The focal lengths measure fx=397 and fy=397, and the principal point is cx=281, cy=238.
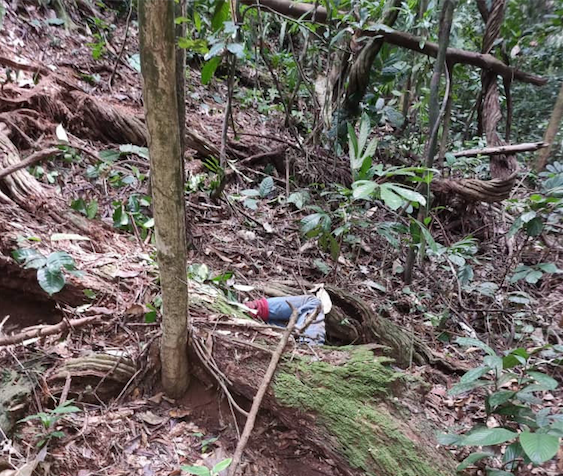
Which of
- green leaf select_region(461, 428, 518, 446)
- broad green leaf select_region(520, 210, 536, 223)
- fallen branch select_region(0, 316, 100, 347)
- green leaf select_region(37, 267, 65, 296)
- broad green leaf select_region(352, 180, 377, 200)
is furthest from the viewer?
broad green leaf select_region(520, 210, 536, 223)

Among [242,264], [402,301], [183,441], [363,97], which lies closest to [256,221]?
[242,264]

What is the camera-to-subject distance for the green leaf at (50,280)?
6.69 ft

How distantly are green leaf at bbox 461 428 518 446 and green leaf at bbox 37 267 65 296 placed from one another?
203 cm

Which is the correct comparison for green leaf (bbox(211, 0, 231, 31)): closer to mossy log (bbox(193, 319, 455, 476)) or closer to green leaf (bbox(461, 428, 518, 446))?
mossy log (bbox(193, 319, 455, 476))

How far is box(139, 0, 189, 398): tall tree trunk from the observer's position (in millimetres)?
1284

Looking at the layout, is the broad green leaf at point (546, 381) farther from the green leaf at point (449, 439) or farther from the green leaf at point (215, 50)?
the green leaf at point (215, 50)

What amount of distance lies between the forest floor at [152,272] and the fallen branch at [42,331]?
5.1 inches

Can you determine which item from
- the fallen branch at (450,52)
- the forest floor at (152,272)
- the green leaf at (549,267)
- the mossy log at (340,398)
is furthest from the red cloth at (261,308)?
the fallen branch at (450,52)

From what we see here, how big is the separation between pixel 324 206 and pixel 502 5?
239 cm

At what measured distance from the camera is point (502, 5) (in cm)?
349

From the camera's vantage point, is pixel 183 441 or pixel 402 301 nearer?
pixel 183 441

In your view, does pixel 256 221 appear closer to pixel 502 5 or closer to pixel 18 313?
pixel 18 313

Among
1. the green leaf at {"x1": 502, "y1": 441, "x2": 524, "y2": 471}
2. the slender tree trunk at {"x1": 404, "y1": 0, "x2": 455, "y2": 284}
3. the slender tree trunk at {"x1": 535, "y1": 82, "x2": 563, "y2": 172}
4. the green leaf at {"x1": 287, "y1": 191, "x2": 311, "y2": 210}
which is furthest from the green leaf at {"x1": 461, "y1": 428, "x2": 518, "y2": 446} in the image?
the slender tree trunk at {"x1": 535, "y1": 82, "x2": 563, "y2": 172}

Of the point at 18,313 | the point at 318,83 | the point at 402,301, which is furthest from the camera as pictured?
the point at 318,83
